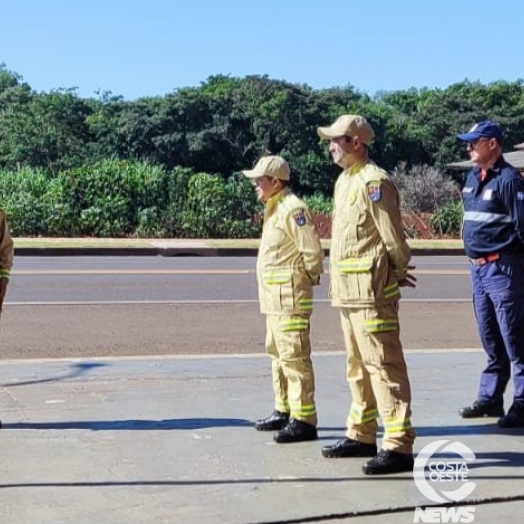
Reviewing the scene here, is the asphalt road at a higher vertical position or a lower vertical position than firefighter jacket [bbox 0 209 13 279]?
lower

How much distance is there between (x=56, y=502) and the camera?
530cm

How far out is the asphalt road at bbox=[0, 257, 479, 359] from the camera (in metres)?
11.3

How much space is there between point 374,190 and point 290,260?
915 mm

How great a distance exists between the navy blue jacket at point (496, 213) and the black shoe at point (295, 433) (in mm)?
1600

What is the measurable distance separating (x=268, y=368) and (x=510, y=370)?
2458 mm

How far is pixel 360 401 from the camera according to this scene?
6086 millimetres

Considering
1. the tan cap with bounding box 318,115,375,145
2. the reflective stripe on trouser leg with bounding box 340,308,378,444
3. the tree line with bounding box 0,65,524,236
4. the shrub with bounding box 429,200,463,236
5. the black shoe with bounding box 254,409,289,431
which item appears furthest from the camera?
the tree line with bounding box 0,65,524,236

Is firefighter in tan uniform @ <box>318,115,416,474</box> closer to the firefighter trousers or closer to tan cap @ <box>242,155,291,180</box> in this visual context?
the firefighter trousers

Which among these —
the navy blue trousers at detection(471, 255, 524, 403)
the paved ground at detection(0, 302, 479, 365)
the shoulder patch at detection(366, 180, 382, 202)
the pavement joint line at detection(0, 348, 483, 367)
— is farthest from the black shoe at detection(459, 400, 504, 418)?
the paved ground at detection(0, 302, 479, 365)

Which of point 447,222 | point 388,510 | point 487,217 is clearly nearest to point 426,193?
point 447,222

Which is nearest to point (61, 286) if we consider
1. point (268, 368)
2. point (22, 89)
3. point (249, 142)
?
point (268, 368)

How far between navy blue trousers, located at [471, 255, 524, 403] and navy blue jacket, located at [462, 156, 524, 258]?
101 mm

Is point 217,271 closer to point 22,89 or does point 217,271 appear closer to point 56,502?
point 56,502

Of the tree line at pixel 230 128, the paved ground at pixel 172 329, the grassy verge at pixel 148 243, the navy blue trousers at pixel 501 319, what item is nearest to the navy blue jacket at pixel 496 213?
the navy blue trousers at pixel 501 319
